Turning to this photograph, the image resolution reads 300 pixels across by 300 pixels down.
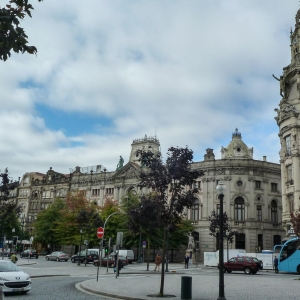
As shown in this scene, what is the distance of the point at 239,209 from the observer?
61594 mm

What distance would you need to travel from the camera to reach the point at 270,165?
63.8 metres

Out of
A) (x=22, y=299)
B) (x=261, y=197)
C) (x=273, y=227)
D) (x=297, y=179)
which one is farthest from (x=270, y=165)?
(x=22, y=299)

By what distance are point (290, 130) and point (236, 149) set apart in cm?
2366

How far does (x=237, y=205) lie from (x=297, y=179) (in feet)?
62.5

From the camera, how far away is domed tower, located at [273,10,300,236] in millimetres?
44438

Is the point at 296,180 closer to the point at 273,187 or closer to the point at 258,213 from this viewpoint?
the point at 258,213

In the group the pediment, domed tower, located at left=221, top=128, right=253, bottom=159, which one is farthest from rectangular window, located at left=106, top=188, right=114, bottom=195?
domed tower, located at left=221, top=128, right=253, bottom=159

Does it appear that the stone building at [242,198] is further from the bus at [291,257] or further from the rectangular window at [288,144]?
the bus at [291,257]

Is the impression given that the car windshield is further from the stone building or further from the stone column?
the stone building

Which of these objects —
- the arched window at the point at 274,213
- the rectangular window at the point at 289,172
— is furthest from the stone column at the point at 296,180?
the arched window at the point at 274,213

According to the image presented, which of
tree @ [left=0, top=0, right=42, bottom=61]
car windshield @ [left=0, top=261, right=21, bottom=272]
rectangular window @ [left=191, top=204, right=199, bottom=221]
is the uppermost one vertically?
rectangular window @ [left=191, top=204, right=199, bottom=221]

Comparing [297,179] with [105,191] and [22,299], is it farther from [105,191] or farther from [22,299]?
[105,191]

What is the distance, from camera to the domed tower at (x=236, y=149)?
2709 inches

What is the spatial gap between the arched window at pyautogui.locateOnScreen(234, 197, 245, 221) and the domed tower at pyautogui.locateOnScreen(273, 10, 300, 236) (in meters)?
15.0
